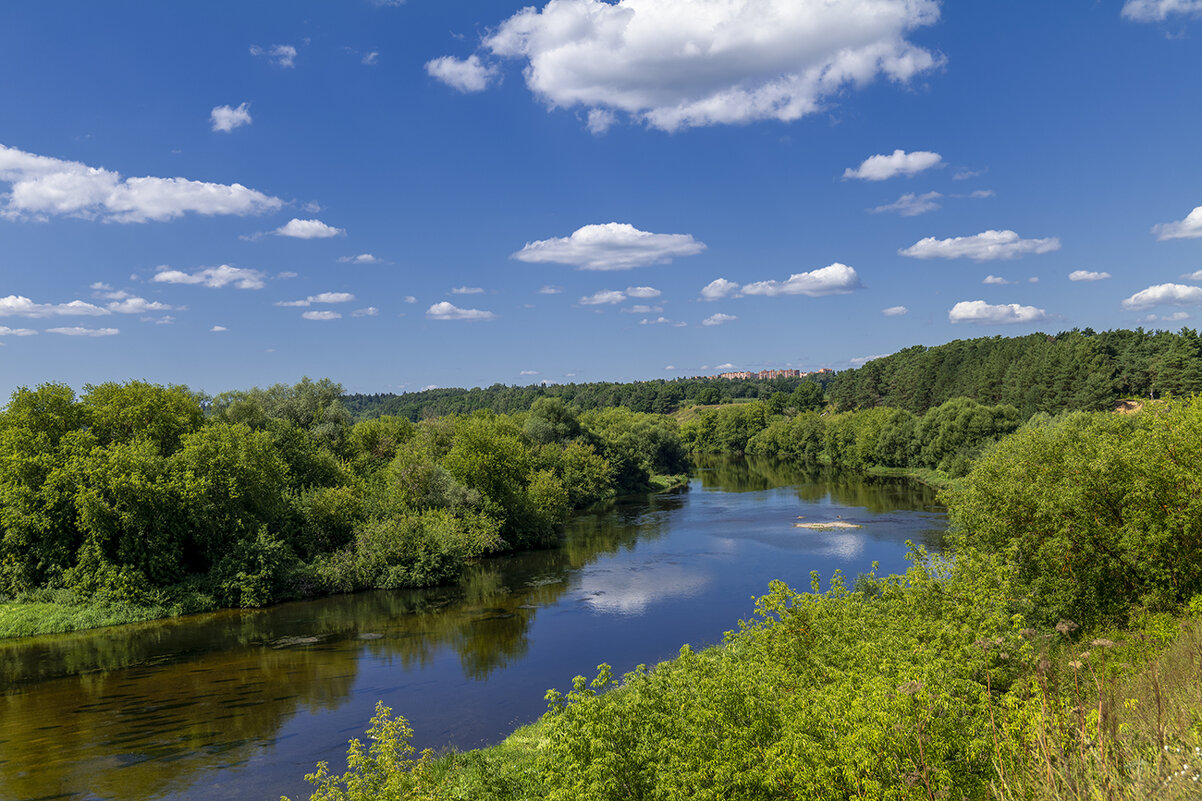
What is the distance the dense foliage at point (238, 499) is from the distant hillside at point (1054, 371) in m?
58.3

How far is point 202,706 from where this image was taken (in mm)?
25844

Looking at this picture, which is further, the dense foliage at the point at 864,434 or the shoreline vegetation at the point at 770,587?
the dense foliage at the point at 864,434

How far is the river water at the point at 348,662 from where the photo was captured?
850 inches

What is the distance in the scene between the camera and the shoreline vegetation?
29.7 ft

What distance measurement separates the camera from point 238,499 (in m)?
41.2

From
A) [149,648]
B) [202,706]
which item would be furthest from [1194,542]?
[149,648]

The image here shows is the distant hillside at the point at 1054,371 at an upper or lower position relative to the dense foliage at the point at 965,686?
upper

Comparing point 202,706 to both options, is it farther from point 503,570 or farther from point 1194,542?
point 1194,542

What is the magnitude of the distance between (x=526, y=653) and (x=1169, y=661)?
2380 cm

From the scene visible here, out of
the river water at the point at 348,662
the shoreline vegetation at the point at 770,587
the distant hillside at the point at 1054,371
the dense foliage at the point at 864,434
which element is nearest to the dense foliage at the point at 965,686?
the shoreline vegetation at the point at 770,587

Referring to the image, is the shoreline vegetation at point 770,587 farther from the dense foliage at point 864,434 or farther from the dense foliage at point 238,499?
the dense foliage at point 864,434

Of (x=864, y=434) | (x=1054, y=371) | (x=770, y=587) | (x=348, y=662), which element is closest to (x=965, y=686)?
(x=770, y=587)

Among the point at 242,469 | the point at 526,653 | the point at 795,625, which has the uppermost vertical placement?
the point at 242,469

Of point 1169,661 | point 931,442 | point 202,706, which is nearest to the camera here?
point 1169,661
